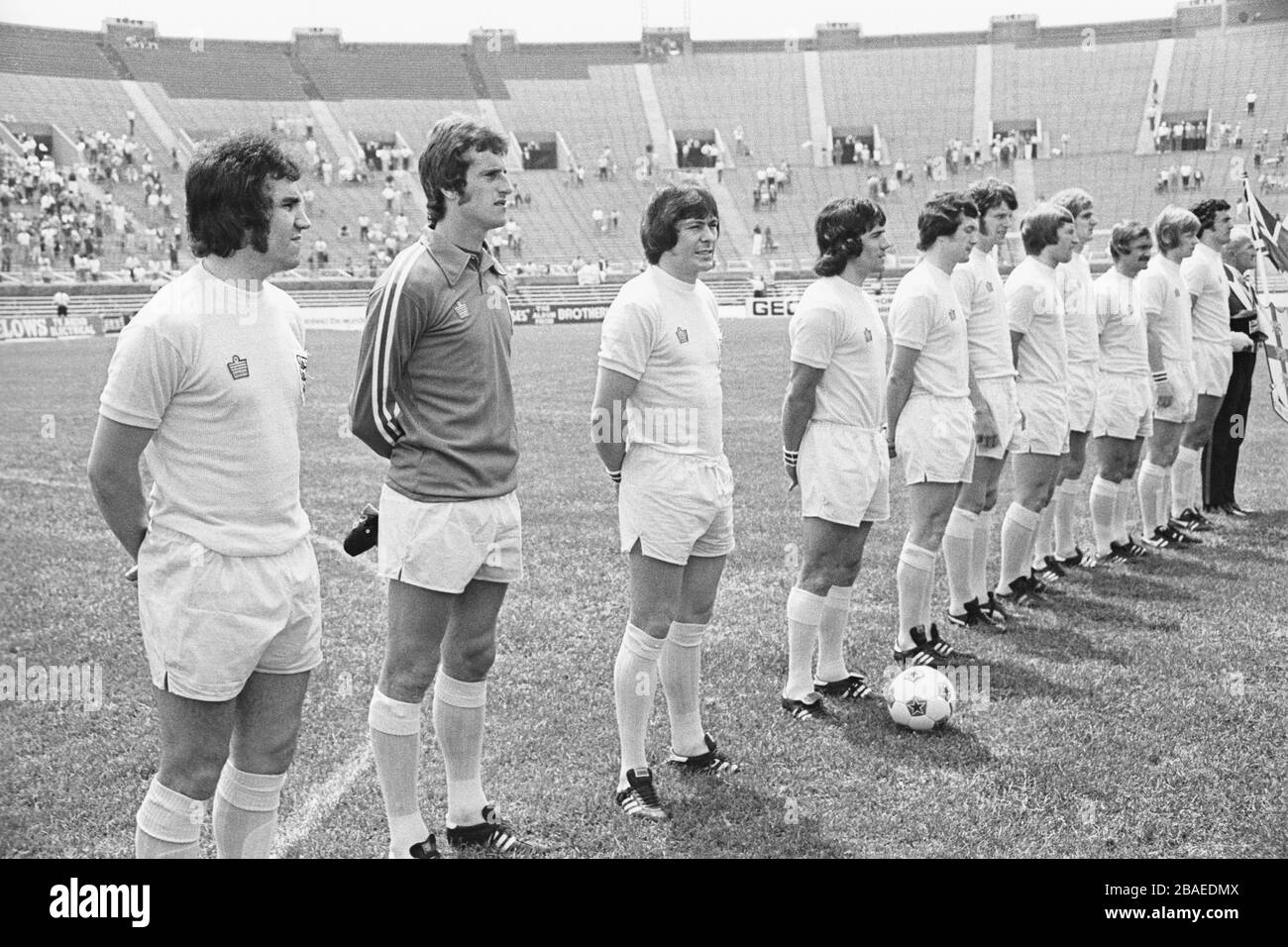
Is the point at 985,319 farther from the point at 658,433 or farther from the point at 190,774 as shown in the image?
the point at 190,774

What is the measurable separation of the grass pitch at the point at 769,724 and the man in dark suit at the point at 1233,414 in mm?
575

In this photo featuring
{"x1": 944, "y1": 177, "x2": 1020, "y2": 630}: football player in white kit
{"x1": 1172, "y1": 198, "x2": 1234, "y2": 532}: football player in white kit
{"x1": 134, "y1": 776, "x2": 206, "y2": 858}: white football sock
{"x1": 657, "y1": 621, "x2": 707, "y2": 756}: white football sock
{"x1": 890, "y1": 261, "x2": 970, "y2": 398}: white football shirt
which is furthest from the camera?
{"x1": 1172, "y1": 198, "x2": 1234, "y2": 532}: football player in white kit

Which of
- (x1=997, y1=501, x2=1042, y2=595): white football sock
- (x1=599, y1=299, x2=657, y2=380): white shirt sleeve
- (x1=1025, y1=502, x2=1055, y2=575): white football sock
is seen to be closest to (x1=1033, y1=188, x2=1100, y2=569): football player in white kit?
(x1=1025, y1=502, x2=1055, y2=575): white football sock

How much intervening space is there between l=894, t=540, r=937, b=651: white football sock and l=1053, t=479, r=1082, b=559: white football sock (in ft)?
8.67

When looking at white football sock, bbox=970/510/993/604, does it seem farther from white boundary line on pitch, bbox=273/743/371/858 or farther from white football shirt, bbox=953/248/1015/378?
white boundary line on pitch, bbox=273/743/371/858

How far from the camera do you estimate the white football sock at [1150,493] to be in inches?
383

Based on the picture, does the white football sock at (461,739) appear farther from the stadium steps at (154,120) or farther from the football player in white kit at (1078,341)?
the stadium steps at (154,120)

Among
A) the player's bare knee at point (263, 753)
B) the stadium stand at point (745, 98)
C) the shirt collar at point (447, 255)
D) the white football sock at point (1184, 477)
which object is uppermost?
the stadium stand at point (745, 98)

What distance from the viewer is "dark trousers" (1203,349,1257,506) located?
35.7 feet

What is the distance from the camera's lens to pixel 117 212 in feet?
143

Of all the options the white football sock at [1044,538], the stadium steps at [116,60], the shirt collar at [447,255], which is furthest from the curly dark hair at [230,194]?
the stadium steps at [116,60]

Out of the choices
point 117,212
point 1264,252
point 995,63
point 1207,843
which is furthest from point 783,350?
point 995,63
